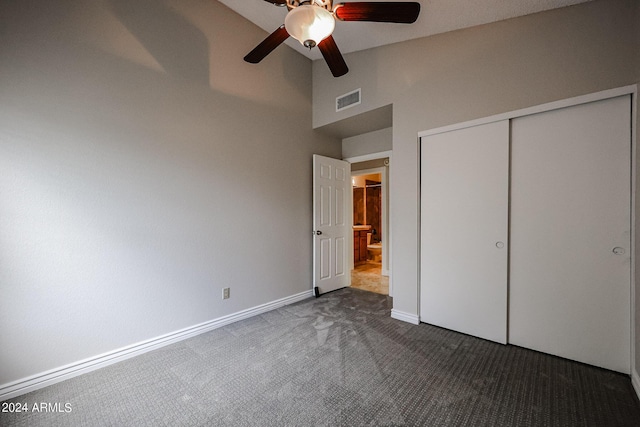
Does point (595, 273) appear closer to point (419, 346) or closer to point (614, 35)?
point (419, 346)

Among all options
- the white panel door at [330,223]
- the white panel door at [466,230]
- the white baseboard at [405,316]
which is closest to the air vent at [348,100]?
the white panel door at [330,223]

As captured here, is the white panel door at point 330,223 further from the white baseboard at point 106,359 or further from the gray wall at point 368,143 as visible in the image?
the white baseboard at point 106,359

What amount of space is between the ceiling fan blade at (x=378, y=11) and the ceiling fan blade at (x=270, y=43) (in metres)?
0.41

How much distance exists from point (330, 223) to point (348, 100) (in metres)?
1.71

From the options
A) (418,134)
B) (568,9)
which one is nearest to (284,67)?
(418,134)

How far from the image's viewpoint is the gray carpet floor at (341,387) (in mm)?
1396

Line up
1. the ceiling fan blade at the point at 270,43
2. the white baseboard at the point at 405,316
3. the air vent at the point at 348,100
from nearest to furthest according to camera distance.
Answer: the ceiling fan blade at the point at 270,43
the white baseboard at the point at 405,316
the air vent at the point at 348,100

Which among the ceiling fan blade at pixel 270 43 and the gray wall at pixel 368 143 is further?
the gray wall at pixel 368 143

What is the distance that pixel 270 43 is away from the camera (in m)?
1.92

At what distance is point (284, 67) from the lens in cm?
318

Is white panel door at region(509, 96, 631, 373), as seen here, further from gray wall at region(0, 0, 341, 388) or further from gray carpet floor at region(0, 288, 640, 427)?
gray wall at region(0, 0, 341, 388)

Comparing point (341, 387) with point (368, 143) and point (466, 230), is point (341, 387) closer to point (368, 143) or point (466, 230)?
point (466, 230)

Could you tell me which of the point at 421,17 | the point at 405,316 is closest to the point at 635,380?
the point at 405,316

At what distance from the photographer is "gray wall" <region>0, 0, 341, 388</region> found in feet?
5.36
